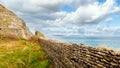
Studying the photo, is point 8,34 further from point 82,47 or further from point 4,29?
point 82,47

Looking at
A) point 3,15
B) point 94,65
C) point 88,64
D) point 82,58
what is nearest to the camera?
point 94,65

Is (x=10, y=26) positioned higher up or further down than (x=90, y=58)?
higher up

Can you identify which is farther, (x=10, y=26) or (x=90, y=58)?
(x=10, y=26)

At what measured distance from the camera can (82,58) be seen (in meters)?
11.8

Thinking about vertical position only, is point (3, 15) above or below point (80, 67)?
above

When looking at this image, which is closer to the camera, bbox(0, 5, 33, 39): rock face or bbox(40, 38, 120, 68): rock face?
bbox(40, 38, 120, 68): rock face

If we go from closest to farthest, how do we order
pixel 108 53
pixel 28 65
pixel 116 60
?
pixel 116 60
pixel 108 53
pixel 28 65

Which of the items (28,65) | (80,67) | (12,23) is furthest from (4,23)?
(80,67)

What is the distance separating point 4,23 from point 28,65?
183 ft

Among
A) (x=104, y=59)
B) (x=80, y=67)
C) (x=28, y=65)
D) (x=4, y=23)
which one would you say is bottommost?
(x=28, y=65)

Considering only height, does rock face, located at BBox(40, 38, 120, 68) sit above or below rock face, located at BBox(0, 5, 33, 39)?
below

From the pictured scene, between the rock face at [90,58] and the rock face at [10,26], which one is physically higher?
the rock face at [10,26]

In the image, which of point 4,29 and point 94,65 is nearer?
point 94,65

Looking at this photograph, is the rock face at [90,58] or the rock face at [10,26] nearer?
the rock face at [90,58]
